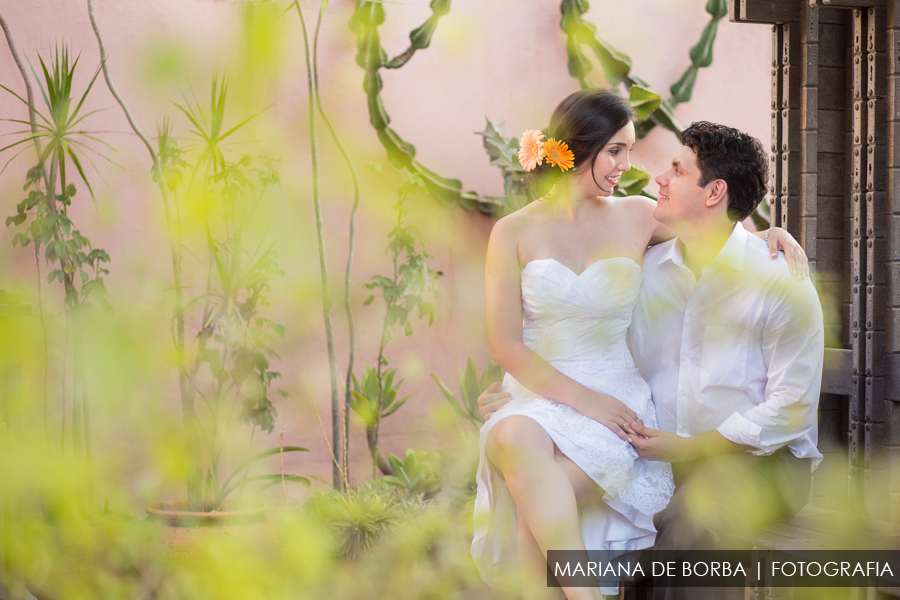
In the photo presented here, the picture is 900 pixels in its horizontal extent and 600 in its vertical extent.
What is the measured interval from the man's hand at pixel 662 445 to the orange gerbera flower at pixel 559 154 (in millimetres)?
693

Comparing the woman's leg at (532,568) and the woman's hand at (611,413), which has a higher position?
the woman's hand at (611,413)

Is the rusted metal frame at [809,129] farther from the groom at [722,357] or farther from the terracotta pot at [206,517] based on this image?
the terracotta pot at [206,517]

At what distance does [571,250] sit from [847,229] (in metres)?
0.75

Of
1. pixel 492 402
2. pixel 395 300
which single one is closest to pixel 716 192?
pixel 492 402

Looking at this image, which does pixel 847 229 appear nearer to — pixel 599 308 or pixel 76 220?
pixel 599 308

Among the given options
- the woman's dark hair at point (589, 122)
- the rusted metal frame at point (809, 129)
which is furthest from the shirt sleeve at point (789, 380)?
the woman's dark hair at point (589, 122)

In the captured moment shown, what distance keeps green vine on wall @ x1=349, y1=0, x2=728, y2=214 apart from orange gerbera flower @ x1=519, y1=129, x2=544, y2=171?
1.32 m

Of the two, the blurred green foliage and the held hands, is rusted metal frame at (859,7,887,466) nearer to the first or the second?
the held hands

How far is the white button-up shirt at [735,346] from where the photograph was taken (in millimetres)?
1901

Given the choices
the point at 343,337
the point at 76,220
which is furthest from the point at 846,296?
the point at 76,220

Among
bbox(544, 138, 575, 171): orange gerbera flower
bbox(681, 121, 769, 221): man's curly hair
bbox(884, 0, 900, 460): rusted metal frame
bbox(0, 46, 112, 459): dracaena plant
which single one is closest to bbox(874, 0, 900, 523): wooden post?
bbox(884, 0, 900, 460): rusted metal frame

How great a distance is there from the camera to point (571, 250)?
86.0 inches

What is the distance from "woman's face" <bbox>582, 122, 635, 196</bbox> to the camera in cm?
215

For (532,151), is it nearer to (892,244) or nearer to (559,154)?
(559,154)
